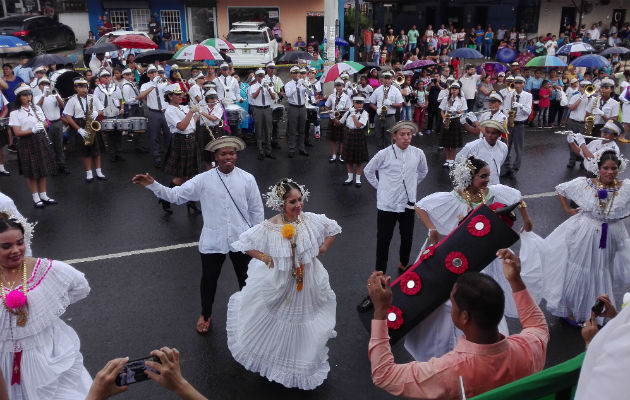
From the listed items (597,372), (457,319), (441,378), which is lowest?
(441,378)

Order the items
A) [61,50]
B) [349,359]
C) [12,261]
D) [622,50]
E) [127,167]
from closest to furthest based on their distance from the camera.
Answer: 1. [12,261]
2. [349,359]
3. [127,167]
4. [622,50]
5. [61,50]

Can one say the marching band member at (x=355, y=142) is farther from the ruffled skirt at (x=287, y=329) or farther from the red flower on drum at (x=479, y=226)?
the red flower on drum at (x=479, y=226)

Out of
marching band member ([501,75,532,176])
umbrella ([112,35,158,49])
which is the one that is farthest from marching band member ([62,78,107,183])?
marching band member ([501,75,532,176])

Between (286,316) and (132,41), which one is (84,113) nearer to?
(132,41)

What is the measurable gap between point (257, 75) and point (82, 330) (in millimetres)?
8409

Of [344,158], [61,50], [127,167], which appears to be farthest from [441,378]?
[61,50]

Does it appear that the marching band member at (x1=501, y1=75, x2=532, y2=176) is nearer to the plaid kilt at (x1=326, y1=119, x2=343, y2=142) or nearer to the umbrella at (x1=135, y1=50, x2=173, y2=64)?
the plaid kilt at (x1=326, y1=119, x2=343, y2=142)

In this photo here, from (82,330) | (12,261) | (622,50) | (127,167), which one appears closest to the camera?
(12,261)

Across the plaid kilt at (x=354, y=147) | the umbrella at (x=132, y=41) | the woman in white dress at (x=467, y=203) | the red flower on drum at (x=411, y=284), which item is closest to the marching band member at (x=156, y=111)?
the plaid kilt at (x=354, y=147)

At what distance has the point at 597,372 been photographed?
5.49 feet

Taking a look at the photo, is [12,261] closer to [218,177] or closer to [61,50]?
[218,177]

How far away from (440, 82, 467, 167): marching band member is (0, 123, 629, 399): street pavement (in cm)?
55

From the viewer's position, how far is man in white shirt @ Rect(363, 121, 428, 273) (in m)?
6.92

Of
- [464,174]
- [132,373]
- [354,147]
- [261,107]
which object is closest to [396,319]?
[464,174]
